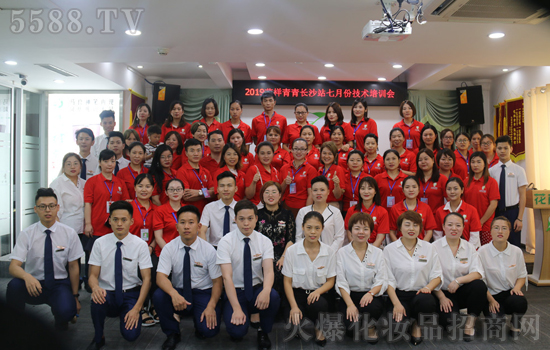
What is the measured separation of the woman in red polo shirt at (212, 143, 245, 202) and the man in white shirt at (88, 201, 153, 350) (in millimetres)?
1222

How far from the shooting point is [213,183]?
4.27 m

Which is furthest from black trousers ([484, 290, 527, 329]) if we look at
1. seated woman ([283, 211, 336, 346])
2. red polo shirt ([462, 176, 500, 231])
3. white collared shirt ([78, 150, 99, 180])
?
white collared shirt ([78, 150, 99, 180])

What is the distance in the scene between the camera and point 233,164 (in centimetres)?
419

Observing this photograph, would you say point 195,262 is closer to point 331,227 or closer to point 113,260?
point 113,260

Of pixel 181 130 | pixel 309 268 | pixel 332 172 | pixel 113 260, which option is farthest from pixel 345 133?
pixel 113 260

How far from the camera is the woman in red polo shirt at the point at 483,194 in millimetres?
4145

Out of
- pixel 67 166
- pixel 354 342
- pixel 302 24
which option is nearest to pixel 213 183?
pixel 67 166

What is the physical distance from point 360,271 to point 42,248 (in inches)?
103

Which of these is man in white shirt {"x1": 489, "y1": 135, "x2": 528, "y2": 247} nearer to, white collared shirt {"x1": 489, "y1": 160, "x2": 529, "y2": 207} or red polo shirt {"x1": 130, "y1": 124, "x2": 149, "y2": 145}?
white collared shirt {"x1": 489, "y1": 160, "x2": 529, "y2": 207}

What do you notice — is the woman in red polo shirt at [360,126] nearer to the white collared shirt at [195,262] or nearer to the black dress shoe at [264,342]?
the white collared shirt at [195,262]

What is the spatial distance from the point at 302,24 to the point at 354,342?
2859 mm

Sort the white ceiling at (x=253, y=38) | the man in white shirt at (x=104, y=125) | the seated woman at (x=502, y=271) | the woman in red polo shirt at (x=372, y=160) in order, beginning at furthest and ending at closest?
1. the man in white shirt at (x=104, y=125)
2. the woman in red polo shirt at (x=372, y=160)
3. the white ceiling at (x=253, y=38)
4. the seated woman at (x=502, y=271)

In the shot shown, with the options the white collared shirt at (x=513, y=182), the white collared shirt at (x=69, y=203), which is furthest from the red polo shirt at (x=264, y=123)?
the white collared shirt at (x=513, y=182)

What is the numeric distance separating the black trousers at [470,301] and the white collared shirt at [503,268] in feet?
0.84
